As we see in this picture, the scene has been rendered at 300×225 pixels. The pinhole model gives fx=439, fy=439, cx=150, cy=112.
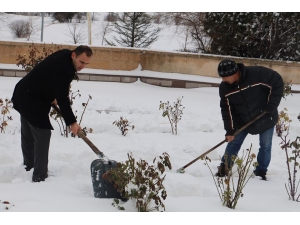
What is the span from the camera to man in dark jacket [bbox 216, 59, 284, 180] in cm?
470

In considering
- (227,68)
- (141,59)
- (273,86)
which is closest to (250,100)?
(273,86)

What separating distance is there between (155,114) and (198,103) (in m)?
1.87

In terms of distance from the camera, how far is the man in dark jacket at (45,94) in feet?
13.3

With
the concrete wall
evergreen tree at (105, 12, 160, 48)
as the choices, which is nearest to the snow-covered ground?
the concrete wall

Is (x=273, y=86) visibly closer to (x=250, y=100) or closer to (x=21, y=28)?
(x=250, y=100)

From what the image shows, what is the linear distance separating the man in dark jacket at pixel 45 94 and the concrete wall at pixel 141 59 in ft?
23.9

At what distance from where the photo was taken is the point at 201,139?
260 inches

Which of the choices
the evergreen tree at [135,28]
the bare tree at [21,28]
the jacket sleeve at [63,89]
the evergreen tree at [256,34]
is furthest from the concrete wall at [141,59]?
the bare tree at [21,28]

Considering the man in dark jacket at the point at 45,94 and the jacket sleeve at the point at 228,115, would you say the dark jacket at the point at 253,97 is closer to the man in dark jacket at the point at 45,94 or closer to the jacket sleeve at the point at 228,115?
the jacket sleeve at the point at 228,115

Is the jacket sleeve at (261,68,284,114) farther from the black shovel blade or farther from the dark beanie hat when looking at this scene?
the black shovel blade

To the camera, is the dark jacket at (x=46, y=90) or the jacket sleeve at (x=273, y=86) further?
the jacket sleeve at (x=273, y=86)

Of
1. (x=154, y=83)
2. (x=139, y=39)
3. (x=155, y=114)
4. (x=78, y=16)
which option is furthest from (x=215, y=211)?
Result: (x=78, y=16)

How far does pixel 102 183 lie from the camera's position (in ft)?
12.7

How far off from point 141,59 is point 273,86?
7568 mm
